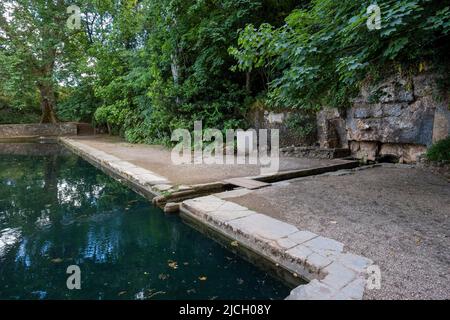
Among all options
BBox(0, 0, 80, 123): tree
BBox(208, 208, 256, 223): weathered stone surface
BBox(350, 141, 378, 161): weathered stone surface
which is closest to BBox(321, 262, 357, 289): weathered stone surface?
BBox(208, 208, 256, 223): weathered stone surface

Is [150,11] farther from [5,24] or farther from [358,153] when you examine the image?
[5,24]

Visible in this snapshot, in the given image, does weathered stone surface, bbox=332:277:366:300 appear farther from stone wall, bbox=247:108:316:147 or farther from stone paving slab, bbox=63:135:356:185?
stone wall, bbox=247:108:316:147

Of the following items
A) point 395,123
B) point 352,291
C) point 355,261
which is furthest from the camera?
point 395,123

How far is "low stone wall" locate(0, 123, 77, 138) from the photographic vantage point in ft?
55.1

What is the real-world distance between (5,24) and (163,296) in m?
19.9

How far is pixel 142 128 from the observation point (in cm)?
1216

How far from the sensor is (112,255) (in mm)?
2682

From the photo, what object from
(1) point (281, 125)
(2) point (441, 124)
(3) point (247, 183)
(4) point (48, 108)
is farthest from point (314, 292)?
(4) point (48, 108)

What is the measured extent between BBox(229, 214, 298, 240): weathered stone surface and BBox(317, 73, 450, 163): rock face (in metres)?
4.58

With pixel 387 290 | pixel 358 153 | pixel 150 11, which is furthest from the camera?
pixel 150 11

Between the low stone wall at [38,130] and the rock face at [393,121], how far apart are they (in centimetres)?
1734

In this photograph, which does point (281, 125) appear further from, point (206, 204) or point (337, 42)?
point (206, 204)

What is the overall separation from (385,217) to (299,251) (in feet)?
4.42

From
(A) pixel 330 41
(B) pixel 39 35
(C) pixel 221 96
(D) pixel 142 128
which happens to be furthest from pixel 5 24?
(A) pixel 330 41
